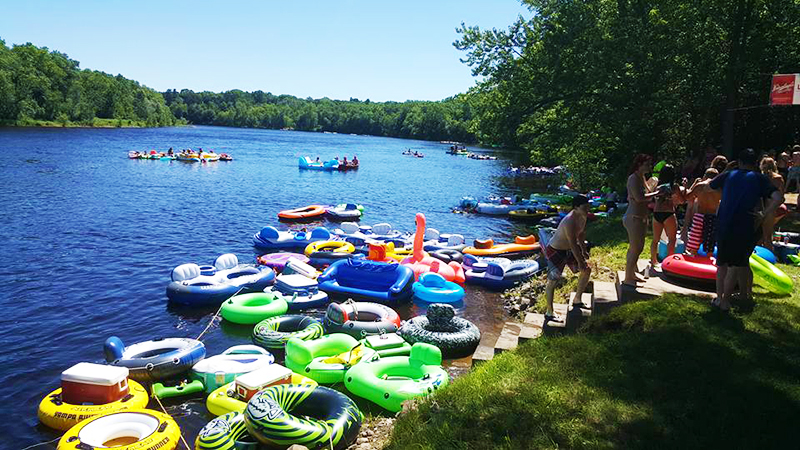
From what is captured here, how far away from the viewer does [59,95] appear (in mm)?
81312

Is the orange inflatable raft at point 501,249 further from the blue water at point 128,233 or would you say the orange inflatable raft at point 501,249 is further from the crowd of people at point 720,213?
the crowd of people at point 720,213

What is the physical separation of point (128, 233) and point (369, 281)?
10913 mm

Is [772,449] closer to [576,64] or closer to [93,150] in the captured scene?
[576,64]

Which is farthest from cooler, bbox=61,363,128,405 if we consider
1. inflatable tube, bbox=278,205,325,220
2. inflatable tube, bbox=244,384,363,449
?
inflatable tube, bbox=278,205,325,220

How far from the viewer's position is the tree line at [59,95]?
74438 mm

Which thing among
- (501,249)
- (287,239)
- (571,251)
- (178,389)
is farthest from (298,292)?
(501,249)

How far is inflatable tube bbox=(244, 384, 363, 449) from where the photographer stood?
5.88m

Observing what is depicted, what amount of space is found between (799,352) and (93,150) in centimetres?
5443

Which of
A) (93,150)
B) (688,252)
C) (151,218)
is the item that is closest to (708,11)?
(688,252)

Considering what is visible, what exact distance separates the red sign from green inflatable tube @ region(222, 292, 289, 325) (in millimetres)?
11560

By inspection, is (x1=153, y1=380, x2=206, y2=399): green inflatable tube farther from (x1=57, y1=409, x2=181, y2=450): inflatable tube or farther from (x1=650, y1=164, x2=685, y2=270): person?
(x1=650, y1=164, x2=685, y2=270): person

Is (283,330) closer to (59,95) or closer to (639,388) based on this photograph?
(639,388)

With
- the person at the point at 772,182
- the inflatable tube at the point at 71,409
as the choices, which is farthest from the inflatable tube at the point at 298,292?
the person at the point at 772,182

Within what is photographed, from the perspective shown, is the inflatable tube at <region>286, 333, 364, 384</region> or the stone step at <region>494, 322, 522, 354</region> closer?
the stone step at <region>494, 322, 522, 354</region>
